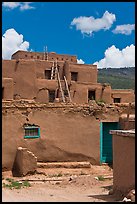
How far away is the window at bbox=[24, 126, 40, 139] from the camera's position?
1521 centimetres

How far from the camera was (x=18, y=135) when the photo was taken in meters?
15.0

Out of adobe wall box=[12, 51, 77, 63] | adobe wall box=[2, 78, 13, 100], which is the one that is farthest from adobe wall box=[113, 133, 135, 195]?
adobe wall box=[12, 51, 77, 63]

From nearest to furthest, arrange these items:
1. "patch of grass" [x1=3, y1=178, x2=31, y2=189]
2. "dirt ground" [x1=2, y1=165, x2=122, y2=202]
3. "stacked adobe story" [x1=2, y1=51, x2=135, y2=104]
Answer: "dirt ground" [x1=2, y1=165, x2=122, y2=202], "patch of grass" [x1=3, y1=178, x2=31, y2=189], "stacked adobe story" [x1=2, y1=51, x2=135, y2=104]

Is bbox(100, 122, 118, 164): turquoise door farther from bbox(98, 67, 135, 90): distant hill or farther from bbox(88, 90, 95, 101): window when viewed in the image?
bbox(98, 67, 135, 90): distant hill

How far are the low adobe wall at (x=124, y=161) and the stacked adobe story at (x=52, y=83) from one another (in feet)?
40.1

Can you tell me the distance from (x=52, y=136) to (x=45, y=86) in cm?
860

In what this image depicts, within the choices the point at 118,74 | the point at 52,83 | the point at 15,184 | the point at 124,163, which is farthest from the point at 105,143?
the point at 118,74

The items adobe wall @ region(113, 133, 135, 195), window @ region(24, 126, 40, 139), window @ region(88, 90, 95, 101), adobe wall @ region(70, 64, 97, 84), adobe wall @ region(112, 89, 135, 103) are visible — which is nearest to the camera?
adobe wall @ region(113, 133, 135, 195)

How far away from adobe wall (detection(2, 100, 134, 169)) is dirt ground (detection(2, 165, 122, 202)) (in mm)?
750

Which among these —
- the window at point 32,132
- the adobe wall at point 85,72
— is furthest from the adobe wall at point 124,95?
the window at point 32,132

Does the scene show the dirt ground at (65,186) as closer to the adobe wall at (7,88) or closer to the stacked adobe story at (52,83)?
the adobe wall at (7,88)

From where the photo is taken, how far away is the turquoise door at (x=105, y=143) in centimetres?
1619

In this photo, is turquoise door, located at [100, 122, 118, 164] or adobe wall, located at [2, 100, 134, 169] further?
turquoise door, located at [100, 122, 118, 164]

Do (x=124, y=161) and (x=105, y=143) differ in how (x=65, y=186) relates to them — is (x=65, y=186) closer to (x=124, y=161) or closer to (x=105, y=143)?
(x=124, y=161)
